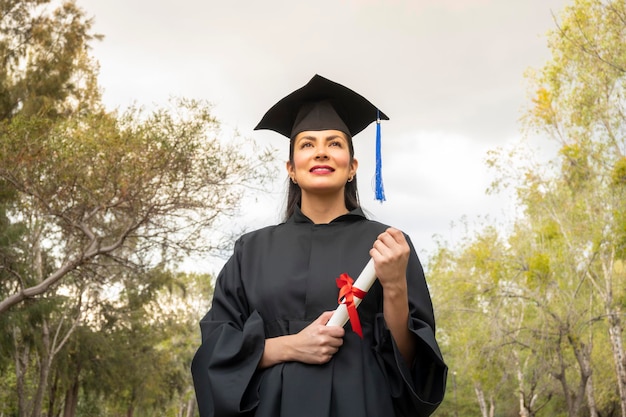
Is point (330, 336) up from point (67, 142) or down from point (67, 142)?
down

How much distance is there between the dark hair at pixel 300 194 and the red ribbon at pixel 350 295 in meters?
0.58

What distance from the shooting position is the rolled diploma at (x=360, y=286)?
244cm

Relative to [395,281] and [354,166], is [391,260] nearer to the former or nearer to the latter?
[395,281]

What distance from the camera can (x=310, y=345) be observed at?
2.44 meters

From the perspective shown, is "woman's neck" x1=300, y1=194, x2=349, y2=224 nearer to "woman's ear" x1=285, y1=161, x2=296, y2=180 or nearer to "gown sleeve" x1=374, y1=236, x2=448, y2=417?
"woman's ear" x1=285, y1=161, x2=296, y2=180

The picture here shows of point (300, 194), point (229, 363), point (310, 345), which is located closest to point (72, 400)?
point (300, 194)

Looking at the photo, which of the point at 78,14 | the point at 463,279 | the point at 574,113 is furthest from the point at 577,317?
the point at 78,14

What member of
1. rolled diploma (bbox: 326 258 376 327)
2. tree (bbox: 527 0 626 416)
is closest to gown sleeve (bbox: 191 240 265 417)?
rolled diploma (bbox: 326 258 376 327)

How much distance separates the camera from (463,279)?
21156 mm

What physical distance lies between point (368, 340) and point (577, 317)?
1919cm

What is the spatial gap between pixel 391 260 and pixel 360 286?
0.46 ft

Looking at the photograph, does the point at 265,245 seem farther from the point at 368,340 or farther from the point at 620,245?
the point at 620,245

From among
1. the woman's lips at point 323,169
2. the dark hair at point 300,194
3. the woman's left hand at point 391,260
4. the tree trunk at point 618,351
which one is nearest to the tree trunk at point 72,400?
the tree trunk at point 618,351

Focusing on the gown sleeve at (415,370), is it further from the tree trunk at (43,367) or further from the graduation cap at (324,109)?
the tree trunk at (43,367)
